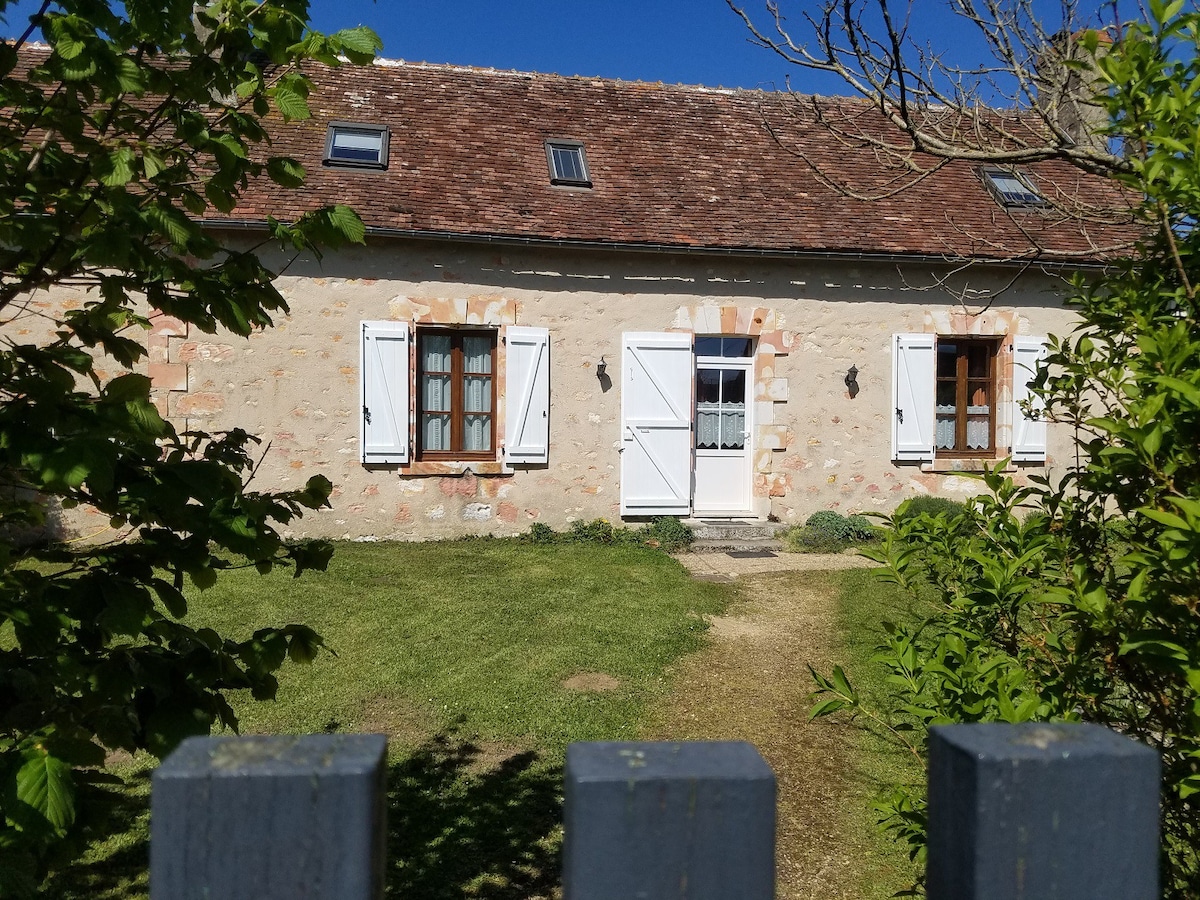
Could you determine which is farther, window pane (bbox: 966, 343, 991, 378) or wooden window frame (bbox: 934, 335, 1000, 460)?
window pane (bbox: 966, 343, 991, 378)

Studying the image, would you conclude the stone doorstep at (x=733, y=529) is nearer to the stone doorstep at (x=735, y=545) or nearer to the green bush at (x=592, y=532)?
the stone doorstep at (x=735, y=545)

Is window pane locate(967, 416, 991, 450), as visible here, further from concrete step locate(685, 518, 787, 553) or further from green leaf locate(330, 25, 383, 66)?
green leaf locate(330, 25, 383, 66)

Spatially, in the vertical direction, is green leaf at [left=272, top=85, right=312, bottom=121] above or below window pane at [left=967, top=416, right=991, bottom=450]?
above

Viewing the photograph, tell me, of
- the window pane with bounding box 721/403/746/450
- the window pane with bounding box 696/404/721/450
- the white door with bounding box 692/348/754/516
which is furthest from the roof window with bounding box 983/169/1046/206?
the window pane with bounding box 696/404/721/450

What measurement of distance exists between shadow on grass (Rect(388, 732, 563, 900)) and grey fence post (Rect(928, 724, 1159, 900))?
8.52 feet

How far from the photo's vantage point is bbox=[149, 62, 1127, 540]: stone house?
9.42m

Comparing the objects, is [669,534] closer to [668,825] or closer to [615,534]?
[615,534]

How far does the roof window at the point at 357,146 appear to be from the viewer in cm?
995

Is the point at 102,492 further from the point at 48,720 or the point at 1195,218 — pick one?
the point at 1195,218

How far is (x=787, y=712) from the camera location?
16.1ft

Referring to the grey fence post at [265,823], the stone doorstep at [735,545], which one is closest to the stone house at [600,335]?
the stone doorstep at [735,545]

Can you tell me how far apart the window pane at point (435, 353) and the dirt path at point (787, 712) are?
374 cm

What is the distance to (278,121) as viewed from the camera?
35.1ft

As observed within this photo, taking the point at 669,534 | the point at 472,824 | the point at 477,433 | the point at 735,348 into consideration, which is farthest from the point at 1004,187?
the point at 472,824
